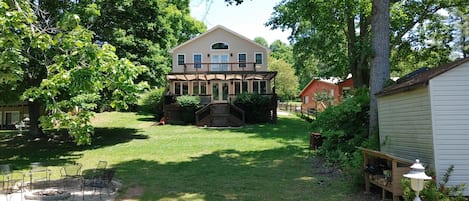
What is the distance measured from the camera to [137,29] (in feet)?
62.4

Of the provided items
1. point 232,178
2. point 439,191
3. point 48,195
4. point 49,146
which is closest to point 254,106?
point 49,146

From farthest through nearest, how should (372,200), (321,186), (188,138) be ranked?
1. (188,138)
2. (321,186)
3. (372,200)

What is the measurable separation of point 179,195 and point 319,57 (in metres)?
18.5

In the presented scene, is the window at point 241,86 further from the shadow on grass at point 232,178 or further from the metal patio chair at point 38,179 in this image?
the metal patio chair at point 38,179

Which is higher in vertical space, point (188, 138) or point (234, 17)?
point (234, 17)

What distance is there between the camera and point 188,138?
19.2m

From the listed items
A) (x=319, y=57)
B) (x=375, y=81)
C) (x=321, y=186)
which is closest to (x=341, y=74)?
(x=319, y=57)

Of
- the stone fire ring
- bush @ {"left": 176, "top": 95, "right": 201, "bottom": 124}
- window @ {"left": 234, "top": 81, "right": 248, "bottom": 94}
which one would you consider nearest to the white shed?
the stone fire ring

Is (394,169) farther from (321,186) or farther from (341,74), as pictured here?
(341,74)

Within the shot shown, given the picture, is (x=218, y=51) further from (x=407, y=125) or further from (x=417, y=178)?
(x=417, y=178)

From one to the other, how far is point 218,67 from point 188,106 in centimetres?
608

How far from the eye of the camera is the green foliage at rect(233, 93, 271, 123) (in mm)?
26530

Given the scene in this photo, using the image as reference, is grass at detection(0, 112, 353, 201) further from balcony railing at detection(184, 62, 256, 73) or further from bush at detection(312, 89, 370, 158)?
balcony railing at detection(184, 62, 256, 73)

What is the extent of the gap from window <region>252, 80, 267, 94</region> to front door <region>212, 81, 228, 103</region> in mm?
2387
